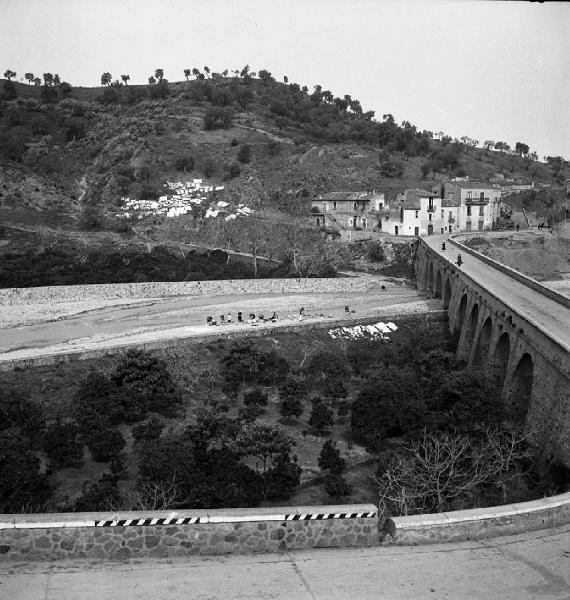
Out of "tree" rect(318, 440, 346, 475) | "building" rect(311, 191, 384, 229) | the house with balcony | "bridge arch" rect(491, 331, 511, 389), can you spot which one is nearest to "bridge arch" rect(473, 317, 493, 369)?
"bridge arch" rect(491, 331, 511, 389)

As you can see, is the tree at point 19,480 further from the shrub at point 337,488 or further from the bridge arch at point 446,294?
the bridge arch at point 446,294

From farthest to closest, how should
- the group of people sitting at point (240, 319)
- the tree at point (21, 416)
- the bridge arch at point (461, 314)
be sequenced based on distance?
1. the group of people sitting at point (240, 319)
2. the bridge arch at point (461, 314)
3. the tree at point (21, 416)

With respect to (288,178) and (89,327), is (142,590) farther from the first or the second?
(288,178)

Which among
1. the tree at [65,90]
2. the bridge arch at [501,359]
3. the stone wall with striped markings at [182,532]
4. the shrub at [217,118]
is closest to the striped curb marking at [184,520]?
the stone wall with striped markings at [182,532]

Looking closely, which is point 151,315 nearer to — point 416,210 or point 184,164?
point 416,210

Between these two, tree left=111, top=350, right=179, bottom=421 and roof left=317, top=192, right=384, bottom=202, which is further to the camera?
Answer: roof left=317, top=192, right=384, bottom=202

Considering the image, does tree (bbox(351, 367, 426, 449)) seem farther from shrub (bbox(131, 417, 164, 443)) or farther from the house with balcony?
the house with balcony
